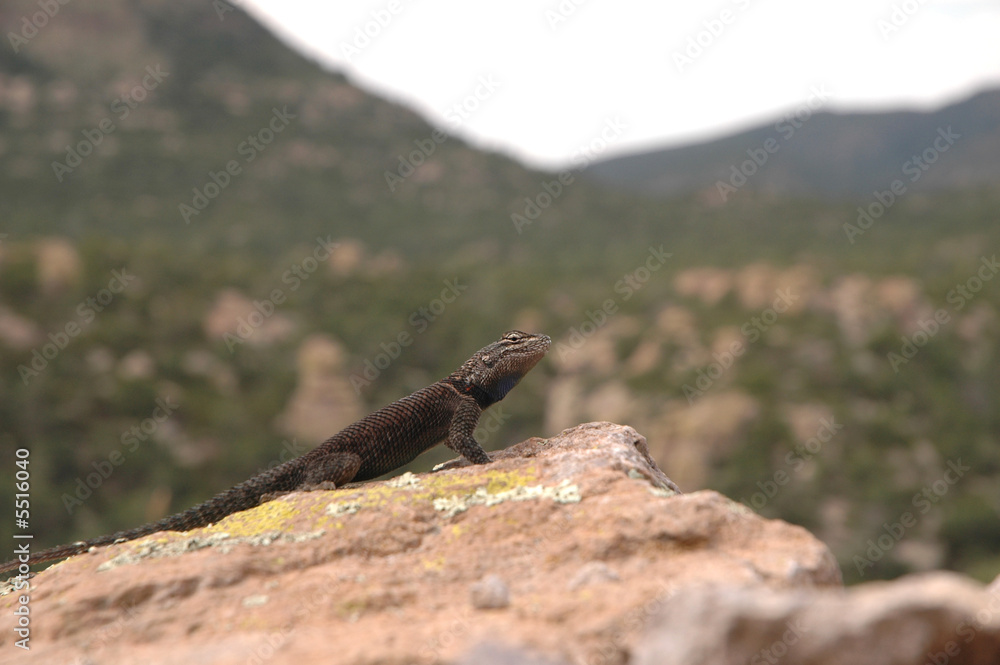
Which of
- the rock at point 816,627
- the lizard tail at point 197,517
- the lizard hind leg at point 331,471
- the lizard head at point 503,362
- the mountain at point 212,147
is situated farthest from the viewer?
the mountain at point 212,147

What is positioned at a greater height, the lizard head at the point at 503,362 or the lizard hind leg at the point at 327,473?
the lizard head at the point at 503,362

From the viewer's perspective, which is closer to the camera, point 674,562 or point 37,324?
point 674,562

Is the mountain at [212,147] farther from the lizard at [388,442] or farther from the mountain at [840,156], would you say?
the lizard at [388,442]

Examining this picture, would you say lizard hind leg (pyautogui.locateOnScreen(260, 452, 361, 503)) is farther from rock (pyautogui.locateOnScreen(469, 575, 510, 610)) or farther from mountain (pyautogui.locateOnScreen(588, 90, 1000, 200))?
mountain (pyautogui.locateOnScreen(588, 90, 1000, 200))

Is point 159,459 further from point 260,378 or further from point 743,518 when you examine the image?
point 743,518

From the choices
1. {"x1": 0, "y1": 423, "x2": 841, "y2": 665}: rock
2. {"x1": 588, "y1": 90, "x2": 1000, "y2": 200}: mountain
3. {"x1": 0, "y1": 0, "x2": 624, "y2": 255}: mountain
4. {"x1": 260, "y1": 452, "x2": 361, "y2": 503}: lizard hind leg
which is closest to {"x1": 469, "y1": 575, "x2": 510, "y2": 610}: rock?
{"x1": 0, "y1": 423, "x2": 841, "y2": 665}: rock

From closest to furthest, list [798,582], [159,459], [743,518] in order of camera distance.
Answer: [798,582] < [743,518] < [159,459]

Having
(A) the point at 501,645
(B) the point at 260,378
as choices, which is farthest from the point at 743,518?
(B) the point at 260,378

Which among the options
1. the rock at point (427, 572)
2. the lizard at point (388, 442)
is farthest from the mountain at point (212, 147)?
the rock at point (427, 572)
